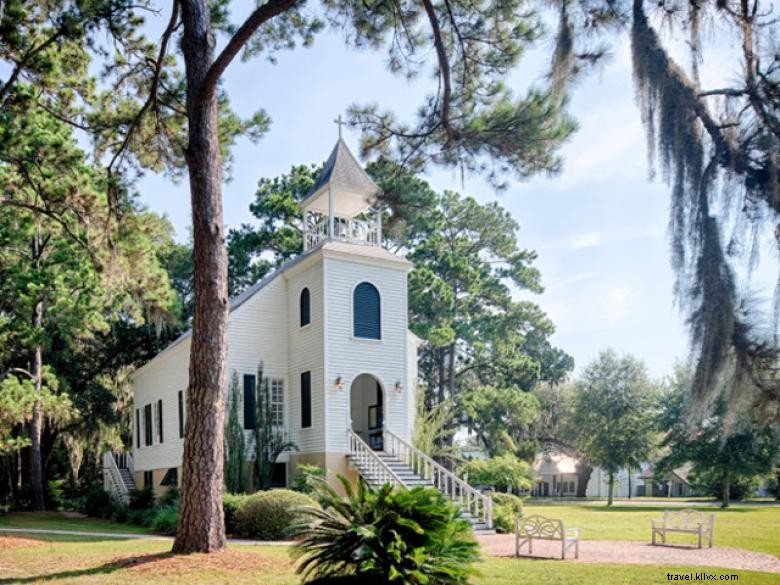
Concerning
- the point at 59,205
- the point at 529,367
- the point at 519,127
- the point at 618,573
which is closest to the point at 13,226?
the point at 59,205

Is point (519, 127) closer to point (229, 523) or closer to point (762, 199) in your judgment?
point (762, 199)

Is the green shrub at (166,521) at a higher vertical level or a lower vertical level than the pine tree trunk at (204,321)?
lower

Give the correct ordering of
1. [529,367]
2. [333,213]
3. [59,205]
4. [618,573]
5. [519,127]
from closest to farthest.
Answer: [519,127]
[618,573]
[59,205]
[333,213]
[529,367]

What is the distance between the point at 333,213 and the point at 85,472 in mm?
21363

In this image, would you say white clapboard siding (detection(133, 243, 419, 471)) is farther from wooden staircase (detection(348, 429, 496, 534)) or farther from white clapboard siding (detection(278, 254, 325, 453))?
wooden staircase (detection(348, 429, 496, 534))

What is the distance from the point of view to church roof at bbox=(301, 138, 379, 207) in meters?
22.6

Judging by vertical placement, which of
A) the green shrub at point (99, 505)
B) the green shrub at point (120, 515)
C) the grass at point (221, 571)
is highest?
the grass at point (221, 571)

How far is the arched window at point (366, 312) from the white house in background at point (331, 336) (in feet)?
0.09

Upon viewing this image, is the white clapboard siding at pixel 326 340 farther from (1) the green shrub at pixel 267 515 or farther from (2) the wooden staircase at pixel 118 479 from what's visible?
(2) the wooden staircase at pixel 118 479

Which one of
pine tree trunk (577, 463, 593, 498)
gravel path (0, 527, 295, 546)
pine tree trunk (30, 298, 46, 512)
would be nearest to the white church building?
gravel path (0, 527, 295, 546)

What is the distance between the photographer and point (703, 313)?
3.55 meters

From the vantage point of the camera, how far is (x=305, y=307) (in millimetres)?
22312

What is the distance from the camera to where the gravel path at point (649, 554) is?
1175 cm

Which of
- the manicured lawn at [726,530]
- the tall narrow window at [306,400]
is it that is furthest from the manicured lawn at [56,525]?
the manicured lawn at [726,530]
